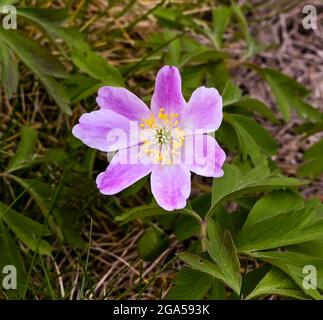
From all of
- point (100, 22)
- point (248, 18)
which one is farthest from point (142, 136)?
point (248, 18)

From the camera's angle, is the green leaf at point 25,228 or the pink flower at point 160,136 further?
the green leaf at point 25,228

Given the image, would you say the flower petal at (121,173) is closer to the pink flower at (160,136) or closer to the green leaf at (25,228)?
the pink flower at (160,136)

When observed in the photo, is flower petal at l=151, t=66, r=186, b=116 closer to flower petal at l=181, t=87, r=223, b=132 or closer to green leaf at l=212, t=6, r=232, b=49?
flower petal at l=181, t=87, r=223, b=132

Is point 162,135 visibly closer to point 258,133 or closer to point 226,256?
point 226,256

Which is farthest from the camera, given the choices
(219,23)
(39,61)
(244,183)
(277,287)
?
(219,23)

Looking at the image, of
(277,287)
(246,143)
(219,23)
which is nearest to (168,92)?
(246,143)

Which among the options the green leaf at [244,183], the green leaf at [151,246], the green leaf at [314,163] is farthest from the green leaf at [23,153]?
the green leaf at [314,163]

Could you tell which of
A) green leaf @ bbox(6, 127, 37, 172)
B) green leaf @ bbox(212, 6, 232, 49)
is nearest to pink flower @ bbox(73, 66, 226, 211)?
green leaf @ bbox(6, 127, 37, 172)
